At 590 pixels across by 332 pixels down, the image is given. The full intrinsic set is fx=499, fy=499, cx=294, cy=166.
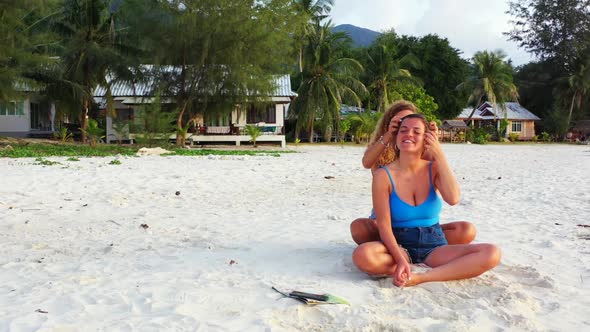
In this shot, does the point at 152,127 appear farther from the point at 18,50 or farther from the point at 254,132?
the point at 254,132

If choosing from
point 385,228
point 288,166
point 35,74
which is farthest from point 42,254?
point 35,74

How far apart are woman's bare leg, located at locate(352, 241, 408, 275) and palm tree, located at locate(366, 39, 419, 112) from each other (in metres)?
31.5

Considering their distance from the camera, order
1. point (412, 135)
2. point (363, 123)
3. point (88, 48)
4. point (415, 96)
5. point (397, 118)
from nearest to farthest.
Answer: point (412, 135) → point (397, 118) → point (88, 48) → point (363, 123) → point (415, 96)

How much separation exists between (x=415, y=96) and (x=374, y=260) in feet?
110

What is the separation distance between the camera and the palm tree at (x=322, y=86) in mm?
28969

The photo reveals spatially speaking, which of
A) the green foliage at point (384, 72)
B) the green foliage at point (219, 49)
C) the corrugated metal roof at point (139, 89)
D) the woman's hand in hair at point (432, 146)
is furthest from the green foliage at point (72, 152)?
the green foliage at point (384, 72)

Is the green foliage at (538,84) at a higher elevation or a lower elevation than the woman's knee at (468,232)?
higher

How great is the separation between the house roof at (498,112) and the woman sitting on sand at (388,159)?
40598mm

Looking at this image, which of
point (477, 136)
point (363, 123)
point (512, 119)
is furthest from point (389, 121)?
point (512, 119)

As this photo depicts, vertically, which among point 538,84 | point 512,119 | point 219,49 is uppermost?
point 538,84

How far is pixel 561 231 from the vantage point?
4.50 m

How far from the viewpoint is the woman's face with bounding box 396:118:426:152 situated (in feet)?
10.4

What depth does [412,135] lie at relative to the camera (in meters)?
3.17

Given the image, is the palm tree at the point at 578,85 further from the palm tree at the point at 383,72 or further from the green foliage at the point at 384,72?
the palm tree at the point at 383,72
